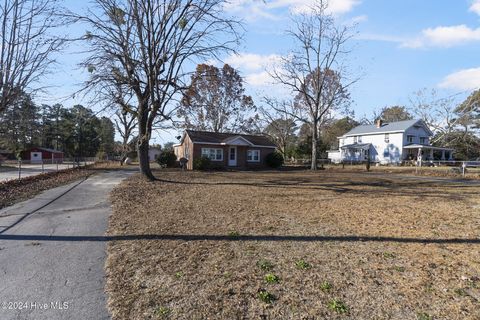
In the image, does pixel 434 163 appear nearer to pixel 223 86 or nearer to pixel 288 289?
pixel 223 86

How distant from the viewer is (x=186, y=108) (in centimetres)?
1894

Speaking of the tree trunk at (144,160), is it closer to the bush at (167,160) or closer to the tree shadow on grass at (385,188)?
the tree shadow on grass at (385,188)

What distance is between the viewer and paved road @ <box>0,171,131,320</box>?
12.0 ft

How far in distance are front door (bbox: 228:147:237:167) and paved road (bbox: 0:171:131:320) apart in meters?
23.0

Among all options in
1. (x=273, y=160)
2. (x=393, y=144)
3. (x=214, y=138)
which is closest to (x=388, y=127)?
(x=393, y=144)

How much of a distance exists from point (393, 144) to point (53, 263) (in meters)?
47.6

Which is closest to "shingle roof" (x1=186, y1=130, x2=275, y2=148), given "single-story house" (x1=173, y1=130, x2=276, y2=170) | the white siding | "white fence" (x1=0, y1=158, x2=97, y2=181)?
"single-story house" (x1=173, y1=130, x2=276, y2=170)

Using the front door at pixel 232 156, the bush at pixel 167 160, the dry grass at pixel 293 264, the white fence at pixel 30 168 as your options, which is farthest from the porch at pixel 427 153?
the white fence at pixel 30 168

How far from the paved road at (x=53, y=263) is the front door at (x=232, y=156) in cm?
2296

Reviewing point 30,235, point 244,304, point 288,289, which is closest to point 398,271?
point 288,289

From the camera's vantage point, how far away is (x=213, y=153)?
3133 cm

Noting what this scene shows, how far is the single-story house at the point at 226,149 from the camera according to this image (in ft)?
99.9

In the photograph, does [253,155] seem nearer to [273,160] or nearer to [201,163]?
[273,160]

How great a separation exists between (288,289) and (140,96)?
15095 millimetres
